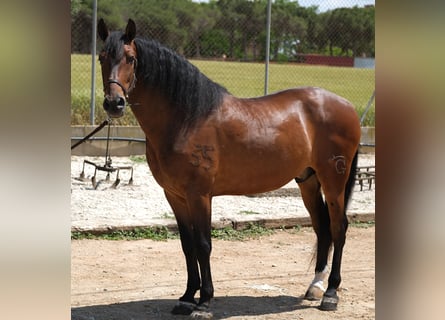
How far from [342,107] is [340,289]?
4.66 ft

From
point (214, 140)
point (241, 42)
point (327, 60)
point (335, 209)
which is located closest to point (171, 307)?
point (214, 140)

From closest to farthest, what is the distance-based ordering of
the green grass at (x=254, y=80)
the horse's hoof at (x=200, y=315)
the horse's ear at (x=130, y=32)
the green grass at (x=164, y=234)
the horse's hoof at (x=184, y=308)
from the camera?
the horse's ear at (x=130, y=32)
the horse's hoof at (x=200, y=315)
the horse's hoof at (x=184, y=308)
the green grass at (x=164, y=234)
the green grass at (x=254, y=80)

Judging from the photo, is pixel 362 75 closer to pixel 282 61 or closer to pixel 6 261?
pixel 282 61

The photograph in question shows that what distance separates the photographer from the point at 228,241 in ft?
21.7

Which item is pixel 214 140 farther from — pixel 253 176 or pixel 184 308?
pixel 184 308

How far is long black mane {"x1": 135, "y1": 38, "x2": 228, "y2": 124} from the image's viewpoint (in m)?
4.19

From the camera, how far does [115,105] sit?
154 inches

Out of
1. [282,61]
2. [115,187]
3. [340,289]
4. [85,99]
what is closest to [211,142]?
[340,289]

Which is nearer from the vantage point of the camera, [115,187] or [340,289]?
[340,289]

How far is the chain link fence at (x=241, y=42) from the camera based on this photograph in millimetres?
12969

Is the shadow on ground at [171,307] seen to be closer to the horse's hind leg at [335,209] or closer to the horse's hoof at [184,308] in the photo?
the horse's hoof at [184,308]

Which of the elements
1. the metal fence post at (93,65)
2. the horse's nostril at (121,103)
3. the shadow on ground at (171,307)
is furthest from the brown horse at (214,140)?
the metal fence post at (93,65)

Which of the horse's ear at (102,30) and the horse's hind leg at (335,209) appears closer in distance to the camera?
the horse's ear at (102,30)

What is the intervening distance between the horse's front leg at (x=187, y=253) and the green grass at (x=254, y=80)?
→ 289 inches
